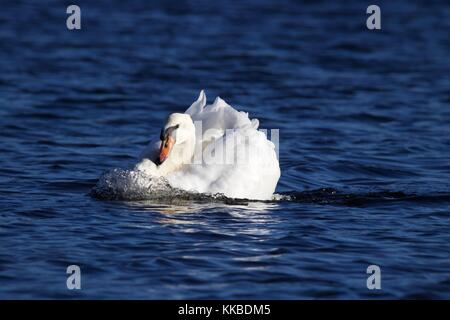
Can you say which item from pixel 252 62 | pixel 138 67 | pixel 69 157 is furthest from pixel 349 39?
pixel 69 157

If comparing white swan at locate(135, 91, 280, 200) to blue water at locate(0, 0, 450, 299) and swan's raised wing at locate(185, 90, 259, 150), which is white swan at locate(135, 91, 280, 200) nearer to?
swan's raised wing at locate(185, 90, 259, 150)

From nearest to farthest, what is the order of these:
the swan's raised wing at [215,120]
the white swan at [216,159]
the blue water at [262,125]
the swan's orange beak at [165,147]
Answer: the blue water at [262,125], the white swan at [216,159], the swan's orange beak at [165,147], the swan's raised wing at [215,120]

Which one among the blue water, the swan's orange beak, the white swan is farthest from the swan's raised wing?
the blue water

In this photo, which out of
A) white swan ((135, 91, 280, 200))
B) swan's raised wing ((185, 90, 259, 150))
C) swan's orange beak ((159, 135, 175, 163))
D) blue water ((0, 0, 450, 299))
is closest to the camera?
blue water ((0, 0, 450, 299))

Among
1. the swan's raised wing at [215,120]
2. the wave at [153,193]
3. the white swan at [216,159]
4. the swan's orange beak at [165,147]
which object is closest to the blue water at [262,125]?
the wave at [153,193]

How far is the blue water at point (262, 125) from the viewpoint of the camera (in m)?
9.37

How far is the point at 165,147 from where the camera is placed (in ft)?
38.9

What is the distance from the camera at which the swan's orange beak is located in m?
11.8

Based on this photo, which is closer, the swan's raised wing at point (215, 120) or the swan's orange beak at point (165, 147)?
the swan's orange beak at point (165, 147)

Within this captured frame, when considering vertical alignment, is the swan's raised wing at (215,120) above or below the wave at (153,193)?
above

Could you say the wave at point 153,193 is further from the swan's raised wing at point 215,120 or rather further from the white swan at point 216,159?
the swan's raised wing at point 215,120

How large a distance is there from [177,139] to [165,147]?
168 mm

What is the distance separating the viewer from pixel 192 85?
20.7 metres

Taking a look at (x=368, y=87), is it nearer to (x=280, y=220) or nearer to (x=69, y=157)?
(x=69, y=157)
